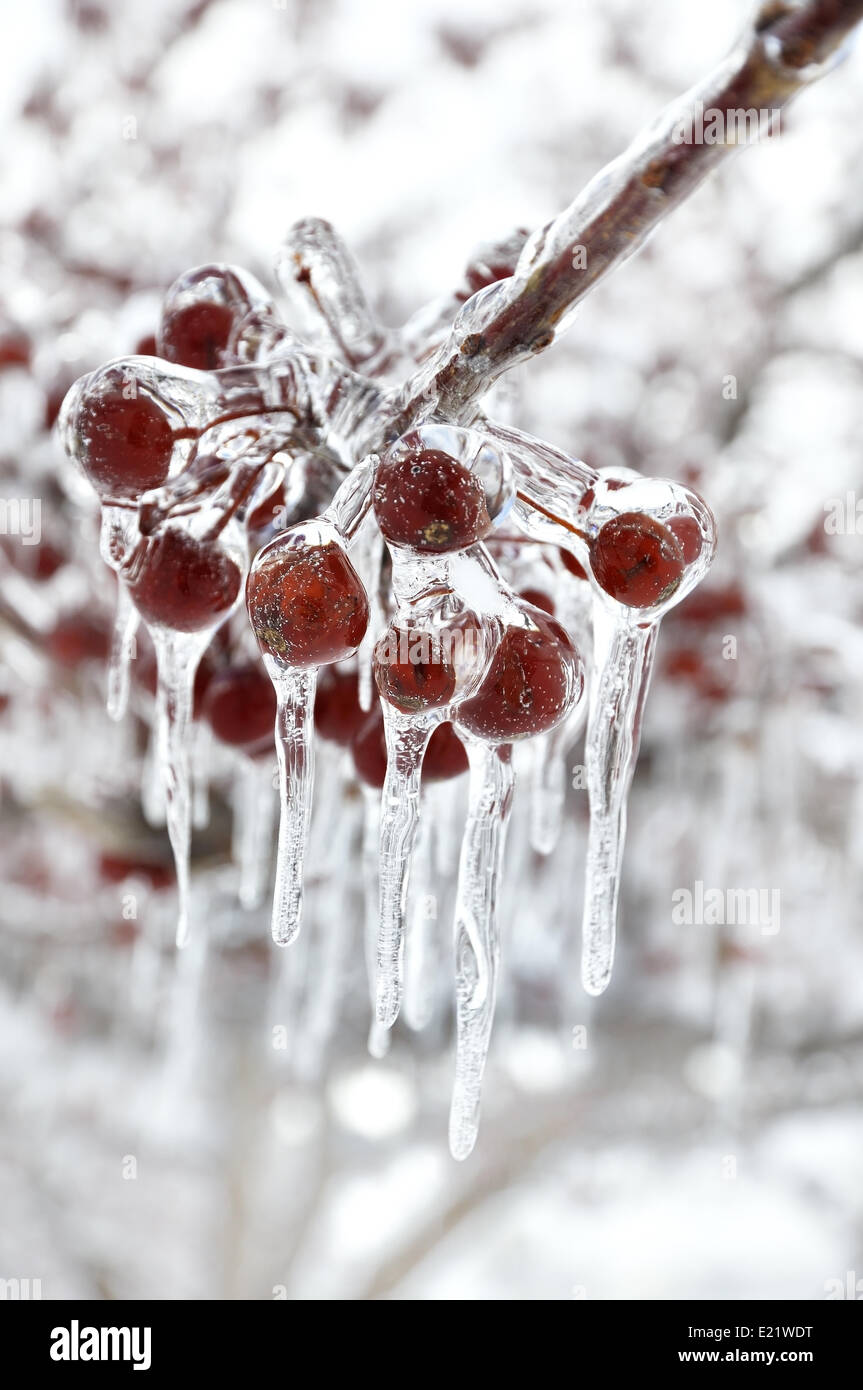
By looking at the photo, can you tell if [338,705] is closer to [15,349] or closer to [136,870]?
[136,870]

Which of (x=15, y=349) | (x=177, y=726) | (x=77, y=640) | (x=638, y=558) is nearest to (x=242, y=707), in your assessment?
Result: (x=177, y=726)

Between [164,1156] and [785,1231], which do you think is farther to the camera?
[785,1231]

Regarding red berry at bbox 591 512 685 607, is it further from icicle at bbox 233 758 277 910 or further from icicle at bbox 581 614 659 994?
icicle at bbox 233 758 277 910

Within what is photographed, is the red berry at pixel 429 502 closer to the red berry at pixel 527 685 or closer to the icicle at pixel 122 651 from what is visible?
the red berry at pixel 527 685
